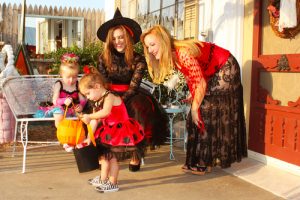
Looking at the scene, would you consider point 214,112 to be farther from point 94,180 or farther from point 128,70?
point 94,180

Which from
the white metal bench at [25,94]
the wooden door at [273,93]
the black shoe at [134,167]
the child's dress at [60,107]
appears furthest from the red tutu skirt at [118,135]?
the wooden door at [273,93]

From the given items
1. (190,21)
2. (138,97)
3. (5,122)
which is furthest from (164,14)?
(138,97)

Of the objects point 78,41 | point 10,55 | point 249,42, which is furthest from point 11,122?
point 78,41

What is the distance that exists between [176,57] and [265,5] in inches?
60.8

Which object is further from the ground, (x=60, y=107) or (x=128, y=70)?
(x=128, y=70)

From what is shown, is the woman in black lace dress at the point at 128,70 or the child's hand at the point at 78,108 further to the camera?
the woman in black lace dress at the point at 128,70

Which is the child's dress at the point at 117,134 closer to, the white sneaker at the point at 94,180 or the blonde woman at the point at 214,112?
the white sneaker at the point at 94,180

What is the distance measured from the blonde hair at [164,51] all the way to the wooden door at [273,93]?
1097mm

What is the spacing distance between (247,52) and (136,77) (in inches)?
61.2

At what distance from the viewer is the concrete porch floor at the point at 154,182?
439cm

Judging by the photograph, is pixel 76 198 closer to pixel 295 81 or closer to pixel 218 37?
pixel 295 81

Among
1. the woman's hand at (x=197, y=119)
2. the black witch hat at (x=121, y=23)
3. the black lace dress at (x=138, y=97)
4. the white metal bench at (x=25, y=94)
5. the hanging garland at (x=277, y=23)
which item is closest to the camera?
the woman's hand at (x=197, y=119)

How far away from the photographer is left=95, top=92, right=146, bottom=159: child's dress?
14.6ft

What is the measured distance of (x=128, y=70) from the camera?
17.3 ft
